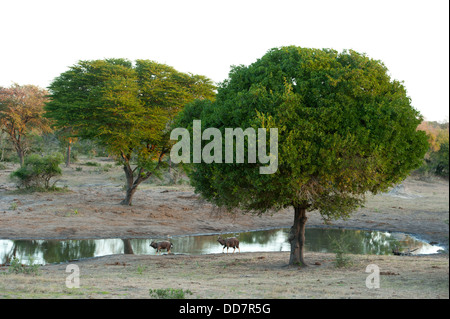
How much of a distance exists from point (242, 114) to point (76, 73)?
699 inches

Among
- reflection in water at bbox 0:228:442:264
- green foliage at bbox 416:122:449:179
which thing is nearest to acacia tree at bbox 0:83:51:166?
reflection in water at bbox 0:228:442:264

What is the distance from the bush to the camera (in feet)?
99.4

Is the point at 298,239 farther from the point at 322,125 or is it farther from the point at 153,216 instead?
the point at 153,216

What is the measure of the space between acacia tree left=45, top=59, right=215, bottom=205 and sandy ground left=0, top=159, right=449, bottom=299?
3675mm

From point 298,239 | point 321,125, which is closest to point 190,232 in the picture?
point 298,239

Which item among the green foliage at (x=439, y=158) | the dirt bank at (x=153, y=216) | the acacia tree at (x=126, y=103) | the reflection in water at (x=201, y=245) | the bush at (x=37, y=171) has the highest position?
the acacia tree at (x=126, y=103)

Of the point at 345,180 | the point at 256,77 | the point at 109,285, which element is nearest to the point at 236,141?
the point at 256,77

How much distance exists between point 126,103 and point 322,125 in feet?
47.6

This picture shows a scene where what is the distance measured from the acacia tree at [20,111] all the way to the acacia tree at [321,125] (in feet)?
119

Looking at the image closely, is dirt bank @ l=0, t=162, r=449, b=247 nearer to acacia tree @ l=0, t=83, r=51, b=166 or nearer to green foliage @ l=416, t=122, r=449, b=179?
green foliage @ l=416, t=122, r=449, b=179

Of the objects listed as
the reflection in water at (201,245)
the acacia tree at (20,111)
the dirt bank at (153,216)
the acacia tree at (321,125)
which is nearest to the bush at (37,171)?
the dirt bank at (153,216)

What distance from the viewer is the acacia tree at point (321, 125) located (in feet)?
38.3

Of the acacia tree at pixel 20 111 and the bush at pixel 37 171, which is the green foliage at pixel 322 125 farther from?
the acacia tree at pixel 20 111

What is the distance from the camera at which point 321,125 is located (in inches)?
462
